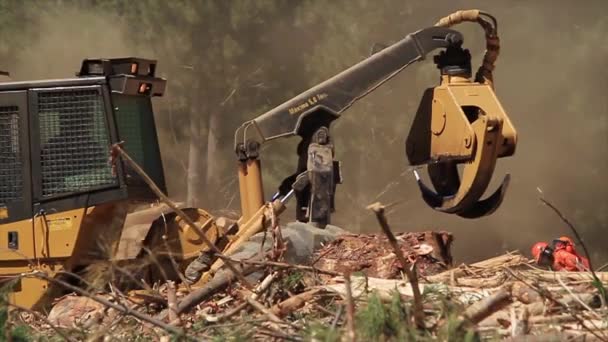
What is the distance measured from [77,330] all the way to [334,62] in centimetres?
1940

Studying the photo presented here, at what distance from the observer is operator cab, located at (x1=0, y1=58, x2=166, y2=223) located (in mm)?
9922

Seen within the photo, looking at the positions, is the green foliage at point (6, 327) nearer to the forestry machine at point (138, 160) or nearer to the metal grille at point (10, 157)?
the forestry machine at point (138, 160)

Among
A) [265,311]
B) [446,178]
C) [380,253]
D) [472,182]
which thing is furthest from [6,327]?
[446,178]

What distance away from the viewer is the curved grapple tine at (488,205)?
10.2 meters

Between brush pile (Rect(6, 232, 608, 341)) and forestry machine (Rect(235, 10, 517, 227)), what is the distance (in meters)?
2.35

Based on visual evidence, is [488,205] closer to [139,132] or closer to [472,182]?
[472,182]

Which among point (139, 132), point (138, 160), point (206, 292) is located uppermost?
point (139, 132)

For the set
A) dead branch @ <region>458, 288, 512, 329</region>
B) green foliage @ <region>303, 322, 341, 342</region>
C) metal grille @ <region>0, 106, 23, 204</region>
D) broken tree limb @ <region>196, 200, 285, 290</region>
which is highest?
metal grille @ <region>0, 106, 23, 204</region>

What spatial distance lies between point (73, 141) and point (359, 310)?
15.3ft

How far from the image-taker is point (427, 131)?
10672mm

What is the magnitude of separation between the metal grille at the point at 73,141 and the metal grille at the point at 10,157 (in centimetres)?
19

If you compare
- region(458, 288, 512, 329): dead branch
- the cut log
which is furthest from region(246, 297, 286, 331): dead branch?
the cut log

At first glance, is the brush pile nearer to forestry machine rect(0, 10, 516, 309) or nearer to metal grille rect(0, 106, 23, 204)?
forestry machine rect(0, 10, 516, 309)

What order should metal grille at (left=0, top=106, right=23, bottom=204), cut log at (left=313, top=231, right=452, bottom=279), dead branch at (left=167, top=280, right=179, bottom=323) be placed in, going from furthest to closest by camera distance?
metal grille at (left=0, top=106, right=23, bottom=204)
cut log at (left=313, top=231, right=452, bottom=279)
dead branch at (left=167, top=280, right=179, bottom=323)
